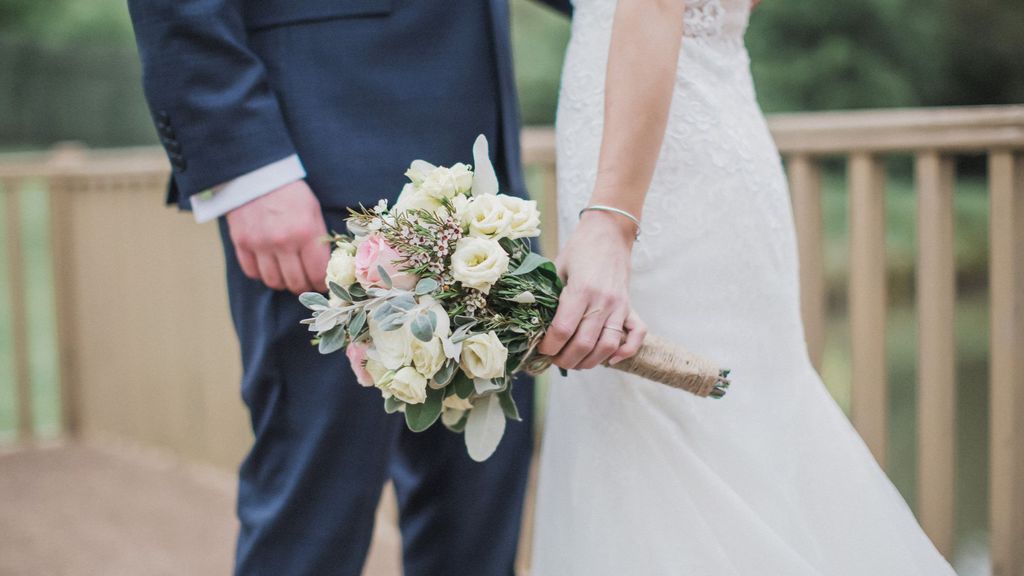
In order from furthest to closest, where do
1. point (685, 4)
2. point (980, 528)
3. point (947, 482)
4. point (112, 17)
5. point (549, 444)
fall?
point (112, 17) → point (980, 528) → point (947, 482) → point (549, 444) → point (685, 4)

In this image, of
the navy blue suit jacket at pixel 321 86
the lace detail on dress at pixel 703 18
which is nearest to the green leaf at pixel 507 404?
the navy blue suit jacket at pixel 321 86

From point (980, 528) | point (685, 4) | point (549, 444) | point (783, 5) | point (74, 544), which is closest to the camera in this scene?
point (685, 4)

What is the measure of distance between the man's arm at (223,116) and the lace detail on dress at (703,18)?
1.82 feet

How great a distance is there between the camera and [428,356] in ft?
3.29

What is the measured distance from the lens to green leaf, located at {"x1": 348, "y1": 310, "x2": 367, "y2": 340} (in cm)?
102

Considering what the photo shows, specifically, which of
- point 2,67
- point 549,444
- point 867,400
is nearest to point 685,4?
point 549,444

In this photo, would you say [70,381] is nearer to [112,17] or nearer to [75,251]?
[75,251]

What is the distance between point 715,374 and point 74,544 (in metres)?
2.51

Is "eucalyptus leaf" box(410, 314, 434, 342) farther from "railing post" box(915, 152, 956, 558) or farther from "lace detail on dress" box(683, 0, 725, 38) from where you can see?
"railing post" box(915, 152, 956, 558)

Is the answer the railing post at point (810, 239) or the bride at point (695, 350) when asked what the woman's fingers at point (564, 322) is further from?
the railing post at point (810, 239)

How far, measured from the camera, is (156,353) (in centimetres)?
372

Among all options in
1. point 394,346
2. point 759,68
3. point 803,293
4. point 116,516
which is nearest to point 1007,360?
point 803,293

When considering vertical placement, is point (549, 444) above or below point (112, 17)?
below

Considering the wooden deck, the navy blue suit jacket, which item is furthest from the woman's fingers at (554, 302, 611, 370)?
the wooden deck
